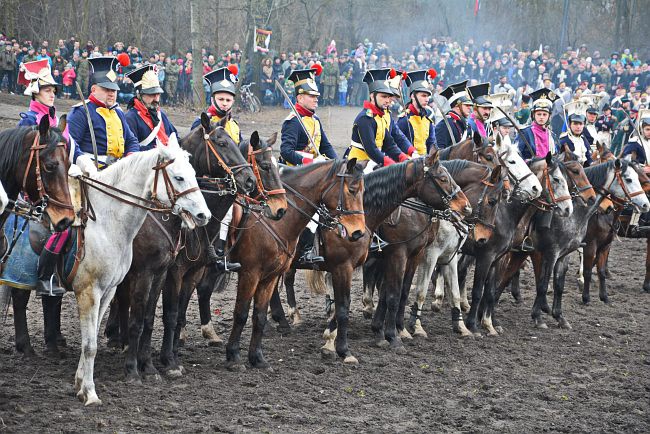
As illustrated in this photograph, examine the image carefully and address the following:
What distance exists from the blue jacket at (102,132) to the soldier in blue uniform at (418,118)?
4.26 meters

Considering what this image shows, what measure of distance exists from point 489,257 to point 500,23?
37.4 m

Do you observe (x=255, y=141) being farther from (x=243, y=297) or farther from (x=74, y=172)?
(x=74, y=172)

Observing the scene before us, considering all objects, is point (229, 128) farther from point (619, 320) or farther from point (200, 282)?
point (619, 320)

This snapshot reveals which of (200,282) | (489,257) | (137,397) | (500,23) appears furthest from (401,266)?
(500,23)

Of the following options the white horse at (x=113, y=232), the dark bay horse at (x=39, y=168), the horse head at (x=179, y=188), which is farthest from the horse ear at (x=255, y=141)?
the dark bay horse at (x=39, y=168)

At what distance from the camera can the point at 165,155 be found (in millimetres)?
7484

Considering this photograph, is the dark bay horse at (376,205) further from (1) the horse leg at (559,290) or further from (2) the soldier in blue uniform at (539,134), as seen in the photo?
(2) the soldier in blue uniform at (539,134)

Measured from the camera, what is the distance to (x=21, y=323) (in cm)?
879

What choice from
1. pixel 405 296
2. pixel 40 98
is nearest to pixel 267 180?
pixel 40 98

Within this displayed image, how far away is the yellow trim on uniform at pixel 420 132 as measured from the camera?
39.7 feet

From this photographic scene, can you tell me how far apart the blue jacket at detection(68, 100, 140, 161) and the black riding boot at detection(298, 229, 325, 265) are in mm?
2062

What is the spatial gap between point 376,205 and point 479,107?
371 centimetres

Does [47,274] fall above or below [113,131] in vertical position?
below

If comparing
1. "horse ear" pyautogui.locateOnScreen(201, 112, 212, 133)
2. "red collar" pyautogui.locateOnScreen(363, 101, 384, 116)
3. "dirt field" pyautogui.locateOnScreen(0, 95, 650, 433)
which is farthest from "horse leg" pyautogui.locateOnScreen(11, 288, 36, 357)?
"red collar" pyautogui.locateOnScreen(363, 101, 384, 116)
